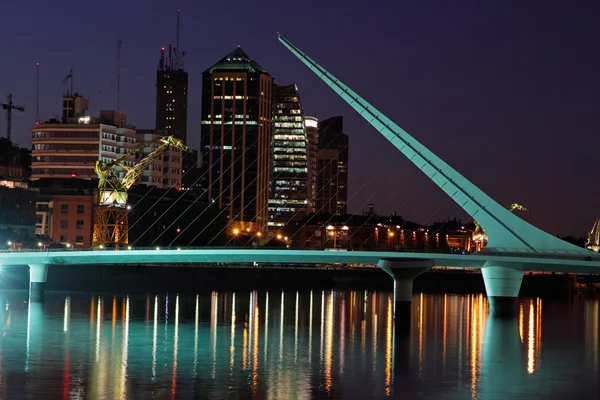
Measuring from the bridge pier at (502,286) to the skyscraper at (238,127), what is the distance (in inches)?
4082

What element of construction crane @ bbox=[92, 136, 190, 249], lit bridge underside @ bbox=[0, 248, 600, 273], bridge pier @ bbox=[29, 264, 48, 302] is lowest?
bridge pier @ bbox=[29, 264, 48, 302]

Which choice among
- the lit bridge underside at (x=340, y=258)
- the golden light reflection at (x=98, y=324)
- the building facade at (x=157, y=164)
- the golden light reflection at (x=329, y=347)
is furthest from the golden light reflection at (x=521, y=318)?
the building facade at (x=157, y=164)

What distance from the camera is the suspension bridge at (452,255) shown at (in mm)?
57281

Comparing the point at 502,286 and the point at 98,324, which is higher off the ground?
the point at 502,286

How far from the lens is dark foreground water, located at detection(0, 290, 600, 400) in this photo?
32438 mm

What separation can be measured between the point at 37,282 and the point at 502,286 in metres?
27.9

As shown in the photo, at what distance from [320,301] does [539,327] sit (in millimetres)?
23566

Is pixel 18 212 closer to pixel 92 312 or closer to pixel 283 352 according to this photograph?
pixel 92 312

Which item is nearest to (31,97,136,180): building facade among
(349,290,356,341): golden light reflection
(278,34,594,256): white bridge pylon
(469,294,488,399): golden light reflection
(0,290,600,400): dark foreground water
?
(349,290,356,341): golden light reflection

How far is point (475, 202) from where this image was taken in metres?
60.0

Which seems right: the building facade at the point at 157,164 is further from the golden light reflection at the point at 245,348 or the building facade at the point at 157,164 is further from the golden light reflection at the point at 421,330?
the golden light reflection at the point at 245,348

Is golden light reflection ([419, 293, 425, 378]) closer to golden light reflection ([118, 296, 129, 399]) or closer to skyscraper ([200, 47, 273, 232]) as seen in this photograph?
golden light reflection ([118, 296, 129, 399])

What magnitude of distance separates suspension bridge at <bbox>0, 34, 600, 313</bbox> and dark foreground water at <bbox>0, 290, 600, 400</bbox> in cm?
260

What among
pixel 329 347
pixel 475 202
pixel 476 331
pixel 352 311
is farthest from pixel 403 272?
pixel 329 347
